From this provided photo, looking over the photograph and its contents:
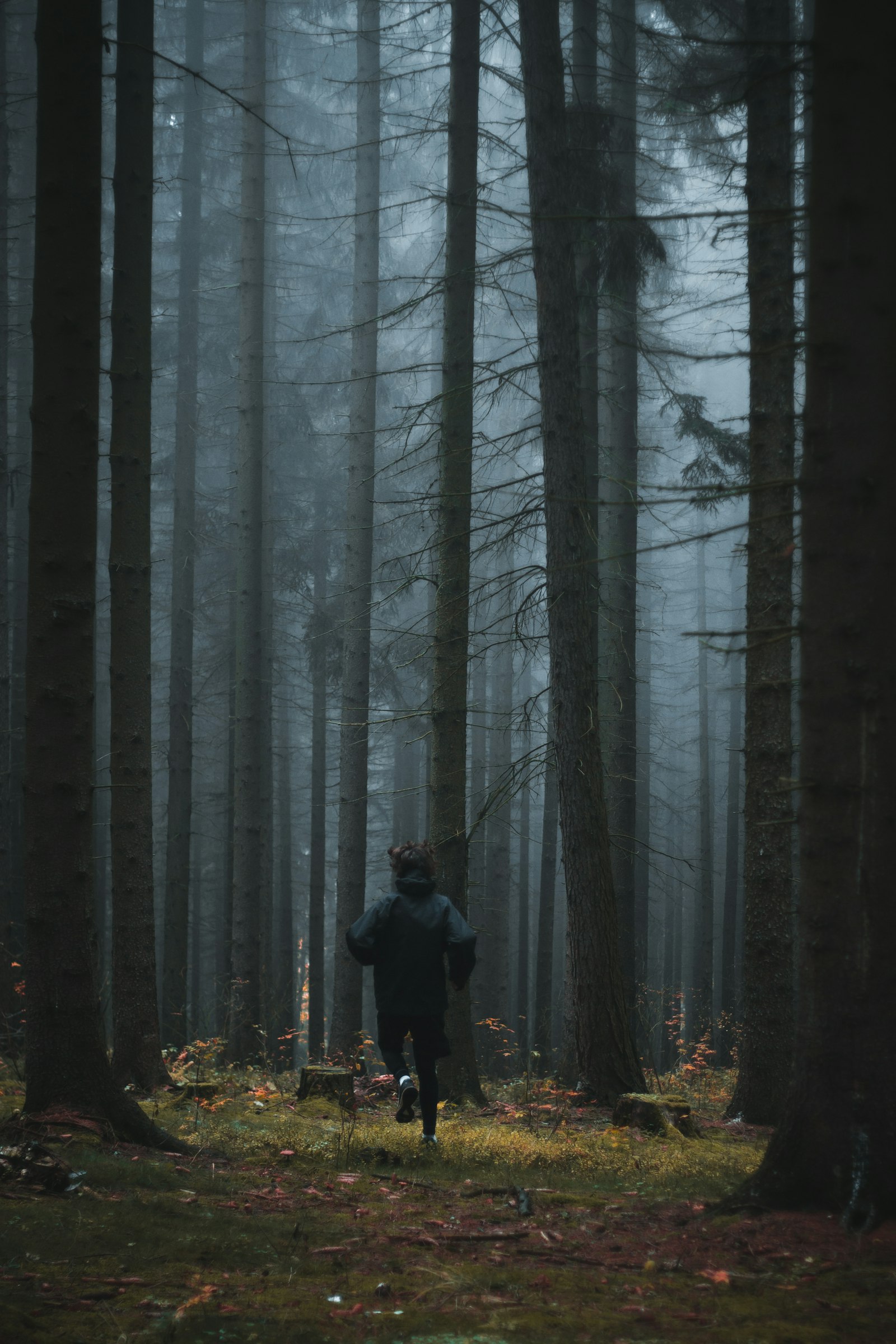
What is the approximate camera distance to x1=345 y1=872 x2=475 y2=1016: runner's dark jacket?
6.23 m

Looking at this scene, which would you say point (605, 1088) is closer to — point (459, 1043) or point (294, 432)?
point (459, 1043)

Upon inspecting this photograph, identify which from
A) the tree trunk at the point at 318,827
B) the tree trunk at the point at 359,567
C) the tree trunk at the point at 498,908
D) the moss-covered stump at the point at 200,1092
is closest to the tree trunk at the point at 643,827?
the tree trunk at the point at 498,908

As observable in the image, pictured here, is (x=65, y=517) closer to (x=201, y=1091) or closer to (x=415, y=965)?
(x=415, y=965)

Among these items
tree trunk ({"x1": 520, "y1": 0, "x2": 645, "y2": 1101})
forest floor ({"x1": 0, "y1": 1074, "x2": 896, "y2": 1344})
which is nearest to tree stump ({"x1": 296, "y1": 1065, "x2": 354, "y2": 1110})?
forest floor ({"x1": 0, "y1": 1074, "x2": 896, "y2": 1344})

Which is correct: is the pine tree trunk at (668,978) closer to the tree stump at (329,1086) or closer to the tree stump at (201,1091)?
the tree stump at (329,1086)

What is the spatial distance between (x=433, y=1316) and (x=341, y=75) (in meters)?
25.3

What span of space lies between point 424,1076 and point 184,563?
12906 millimetres

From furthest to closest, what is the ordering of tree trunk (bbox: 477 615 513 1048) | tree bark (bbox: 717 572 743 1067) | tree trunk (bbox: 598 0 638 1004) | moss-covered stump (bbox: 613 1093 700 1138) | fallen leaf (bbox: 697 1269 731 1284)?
tree bark (bbox: 717 572 743 1067), tree trunk (bbox: 477 615 513 1048), tree trunk (bbox: 598 0 638 1004), moss-covered stump (bbox: 613 1093 700 1138), fallen leaf (bbox: 697 1269 731 1284)

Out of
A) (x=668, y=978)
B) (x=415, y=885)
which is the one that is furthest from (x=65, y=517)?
(x=668, y=978)

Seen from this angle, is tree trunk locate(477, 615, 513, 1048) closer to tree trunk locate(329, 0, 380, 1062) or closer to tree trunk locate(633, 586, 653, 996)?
tree trunk locate(633, 586, 653, 996)

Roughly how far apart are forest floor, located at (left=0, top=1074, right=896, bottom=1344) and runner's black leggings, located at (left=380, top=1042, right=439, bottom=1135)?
18.6 inches

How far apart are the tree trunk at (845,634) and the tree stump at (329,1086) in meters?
4.20

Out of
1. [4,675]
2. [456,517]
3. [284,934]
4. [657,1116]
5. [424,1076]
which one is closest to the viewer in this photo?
[424,1076]

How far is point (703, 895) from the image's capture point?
68.0 feet
